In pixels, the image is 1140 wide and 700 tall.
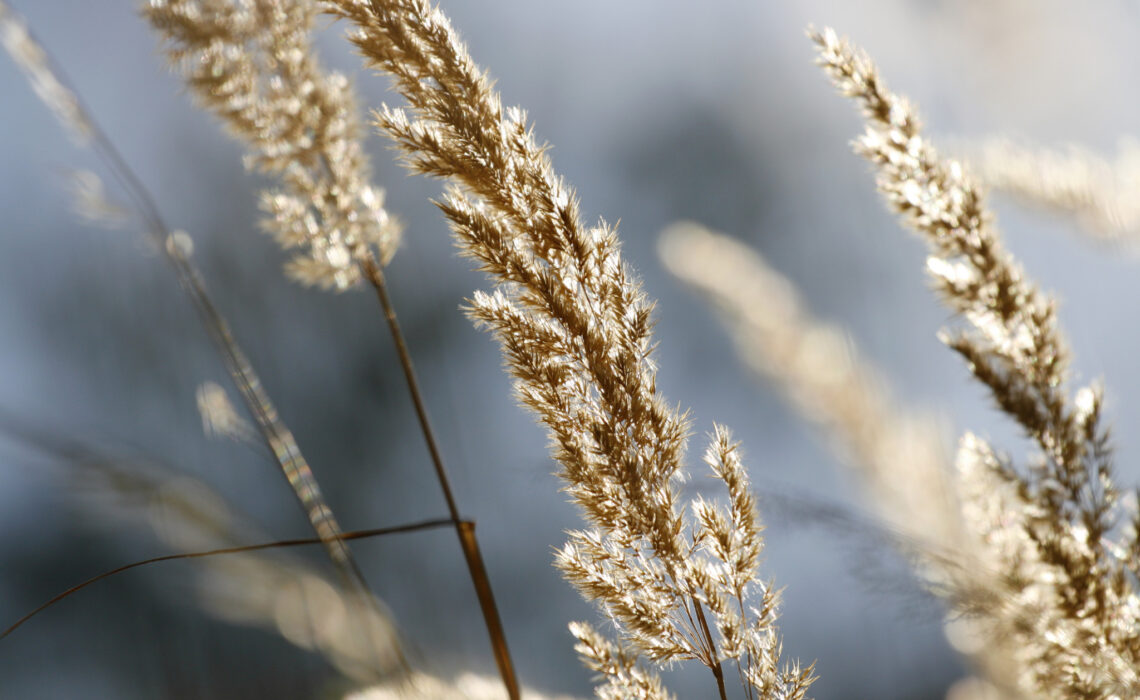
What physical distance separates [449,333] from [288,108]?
83 centimetres

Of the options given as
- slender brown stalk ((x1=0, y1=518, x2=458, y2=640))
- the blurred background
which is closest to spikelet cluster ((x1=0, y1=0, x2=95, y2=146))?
the blurred background

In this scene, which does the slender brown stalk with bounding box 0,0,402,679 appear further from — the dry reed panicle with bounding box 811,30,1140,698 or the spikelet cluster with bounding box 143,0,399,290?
the dry reed panicle with bounding box 811,30,1140,698

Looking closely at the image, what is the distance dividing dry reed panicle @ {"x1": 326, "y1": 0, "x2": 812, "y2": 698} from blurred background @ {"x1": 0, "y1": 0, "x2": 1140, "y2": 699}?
0.30 m

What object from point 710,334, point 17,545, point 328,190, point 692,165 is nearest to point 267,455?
point 328,190

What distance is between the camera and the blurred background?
0.91 m

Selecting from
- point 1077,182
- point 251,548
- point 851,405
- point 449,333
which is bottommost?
point 251,548

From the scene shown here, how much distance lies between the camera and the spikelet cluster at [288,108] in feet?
1.87

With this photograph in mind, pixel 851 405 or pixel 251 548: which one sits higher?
pixel 851 405

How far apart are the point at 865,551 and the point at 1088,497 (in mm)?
154

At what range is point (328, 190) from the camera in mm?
590

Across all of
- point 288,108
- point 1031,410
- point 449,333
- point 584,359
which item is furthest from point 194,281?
point 449,333

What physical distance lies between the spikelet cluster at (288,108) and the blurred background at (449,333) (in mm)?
301

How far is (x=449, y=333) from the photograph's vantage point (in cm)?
139

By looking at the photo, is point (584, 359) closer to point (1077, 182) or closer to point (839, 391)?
point (839, 391)
